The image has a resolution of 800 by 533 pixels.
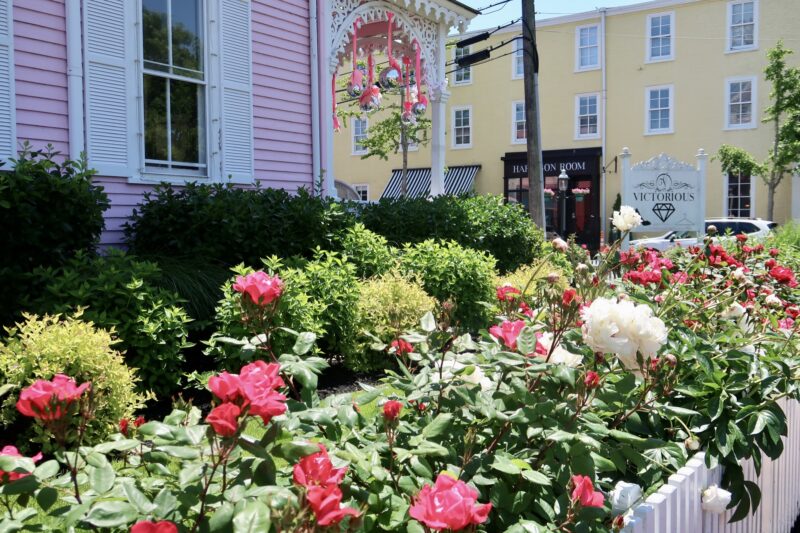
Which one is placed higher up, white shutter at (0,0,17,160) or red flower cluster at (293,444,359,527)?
white shutter at (0,0,17,160)

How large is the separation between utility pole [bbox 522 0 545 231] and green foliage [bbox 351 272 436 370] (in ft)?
25.2

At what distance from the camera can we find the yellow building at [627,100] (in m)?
25.1

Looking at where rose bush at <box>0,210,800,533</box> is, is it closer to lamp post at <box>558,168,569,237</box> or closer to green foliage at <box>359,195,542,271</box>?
green foliage at <box>359,195,542,271</box>

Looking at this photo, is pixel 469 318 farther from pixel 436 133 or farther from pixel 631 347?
pixel 631 347

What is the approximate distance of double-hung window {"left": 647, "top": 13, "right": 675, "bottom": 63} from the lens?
26.3 metres

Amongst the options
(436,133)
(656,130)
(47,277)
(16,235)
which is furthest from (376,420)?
(656,130)

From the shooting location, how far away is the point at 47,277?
15.7ft

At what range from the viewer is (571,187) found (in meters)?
28.5

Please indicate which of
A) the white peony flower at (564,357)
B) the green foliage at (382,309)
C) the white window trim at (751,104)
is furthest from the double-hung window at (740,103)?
the white peony flower at (564,357)

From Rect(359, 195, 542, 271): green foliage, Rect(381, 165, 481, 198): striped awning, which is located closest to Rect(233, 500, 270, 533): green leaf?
Rect(359, 195, 542, 271): green foliage

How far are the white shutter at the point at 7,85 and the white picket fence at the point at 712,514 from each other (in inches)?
241

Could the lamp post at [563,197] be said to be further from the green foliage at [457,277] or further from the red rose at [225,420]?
the red rose at [225,420]

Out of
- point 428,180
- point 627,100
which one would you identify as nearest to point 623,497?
point 627,100

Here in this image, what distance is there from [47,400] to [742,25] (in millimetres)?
28672
